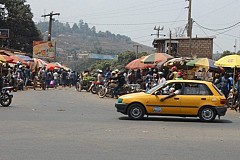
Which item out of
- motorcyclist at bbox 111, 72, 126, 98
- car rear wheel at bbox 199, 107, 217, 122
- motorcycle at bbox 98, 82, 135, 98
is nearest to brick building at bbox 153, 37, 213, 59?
motorcycle at bbox 98, 82, 135, 98

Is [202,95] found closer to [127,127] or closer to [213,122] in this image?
[213,122]

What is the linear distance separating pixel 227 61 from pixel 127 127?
39.5 ft

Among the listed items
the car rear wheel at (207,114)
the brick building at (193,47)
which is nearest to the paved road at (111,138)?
the car rear wheel at (207,114)

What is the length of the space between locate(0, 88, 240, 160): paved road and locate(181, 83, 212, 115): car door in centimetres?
52

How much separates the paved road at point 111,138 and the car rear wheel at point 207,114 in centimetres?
27

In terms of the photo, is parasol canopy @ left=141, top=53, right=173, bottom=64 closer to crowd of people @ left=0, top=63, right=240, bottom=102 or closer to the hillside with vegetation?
crowd of people @ left=0, top=63, right=240, bottom=102

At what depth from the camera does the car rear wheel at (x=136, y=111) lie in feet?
55.2

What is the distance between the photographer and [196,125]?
15.6 meters

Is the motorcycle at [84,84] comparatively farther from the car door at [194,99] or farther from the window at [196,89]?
the car door at [194,99]

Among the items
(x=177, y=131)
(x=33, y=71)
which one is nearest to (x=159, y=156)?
(x=177, y=131)

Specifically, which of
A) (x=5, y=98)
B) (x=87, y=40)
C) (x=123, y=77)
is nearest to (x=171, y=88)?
(x=5, y=98)

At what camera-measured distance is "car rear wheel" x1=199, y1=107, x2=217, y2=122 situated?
16781mm

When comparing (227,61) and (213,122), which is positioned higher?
(227,61)

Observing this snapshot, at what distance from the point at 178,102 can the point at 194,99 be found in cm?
58
